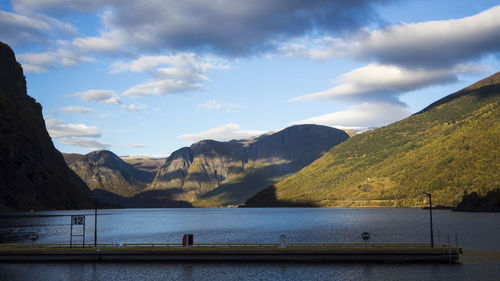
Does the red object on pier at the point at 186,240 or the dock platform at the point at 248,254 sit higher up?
the red object on pier at the point at 186,240

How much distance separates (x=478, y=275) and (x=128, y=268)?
44574 mm

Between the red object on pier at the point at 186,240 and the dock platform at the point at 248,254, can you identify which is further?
the red object on pier at the point at 186,240

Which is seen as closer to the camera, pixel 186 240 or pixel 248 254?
pixel 248 254

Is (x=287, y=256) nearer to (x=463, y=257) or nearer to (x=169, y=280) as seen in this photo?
(x=169, y=280)

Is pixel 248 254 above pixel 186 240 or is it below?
below

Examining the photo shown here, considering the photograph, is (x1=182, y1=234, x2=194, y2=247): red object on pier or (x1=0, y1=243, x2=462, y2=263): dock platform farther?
(x1=182, y1=234, x2=194, y2=247): red object on pier

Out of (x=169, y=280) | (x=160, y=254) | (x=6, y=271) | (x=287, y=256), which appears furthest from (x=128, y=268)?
(x=287, y=256)

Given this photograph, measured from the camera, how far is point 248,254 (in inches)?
2645

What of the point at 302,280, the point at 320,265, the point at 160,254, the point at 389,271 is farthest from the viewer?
the point at 160,254

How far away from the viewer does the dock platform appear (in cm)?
6506

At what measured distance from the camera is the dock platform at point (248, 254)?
213ft

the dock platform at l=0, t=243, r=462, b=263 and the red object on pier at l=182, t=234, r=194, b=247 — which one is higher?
the red object on pier at l=182, t=234, r=194, b=247

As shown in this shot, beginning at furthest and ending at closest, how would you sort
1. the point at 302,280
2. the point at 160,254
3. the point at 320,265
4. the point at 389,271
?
the point at 160,254, the point at 320,265, the point at 389,271, the point at 302,280

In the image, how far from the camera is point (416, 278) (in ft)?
180
